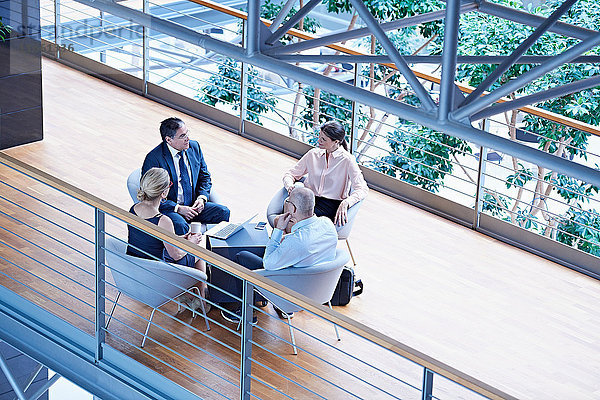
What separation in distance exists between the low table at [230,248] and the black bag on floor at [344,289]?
50 centimetres

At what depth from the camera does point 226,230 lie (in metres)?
5.12

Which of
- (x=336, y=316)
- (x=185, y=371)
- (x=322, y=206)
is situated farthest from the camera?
(x=322, y=206)

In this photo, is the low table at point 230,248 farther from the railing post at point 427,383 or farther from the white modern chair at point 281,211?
the railing post at point 427,383

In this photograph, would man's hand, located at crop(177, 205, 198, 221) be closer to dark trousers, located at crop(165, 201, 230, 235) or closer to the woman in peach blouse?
dark trousers, located at crop(165, 201, 230, 235)

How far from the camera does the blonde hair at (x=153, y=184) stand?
15.9ft

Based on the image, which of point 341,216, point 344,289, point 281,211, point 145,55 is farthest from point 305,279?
point 145,55

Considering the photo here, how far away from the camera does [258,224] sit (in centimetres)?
525

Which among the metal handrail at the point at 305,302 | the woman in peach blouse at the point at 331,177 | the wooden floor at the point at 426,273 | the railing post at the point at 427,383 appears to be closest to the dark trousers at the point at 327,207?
the woman in peach blouse at the point at 331,177

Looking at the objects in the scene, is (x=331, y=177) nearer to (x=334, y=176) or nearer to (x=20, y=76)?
(x=334, y=176)

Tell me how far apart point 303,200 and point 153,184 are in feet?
2.58

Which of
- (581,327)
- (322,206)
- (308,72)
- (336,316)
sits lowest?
(581,327)

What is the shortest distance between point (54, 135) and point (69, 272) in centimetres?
234

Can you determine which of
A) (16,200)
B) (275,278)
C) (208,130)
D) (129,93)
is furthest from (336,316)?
(129,93)

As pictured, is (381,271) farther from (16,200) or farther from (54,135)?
(54,135)
